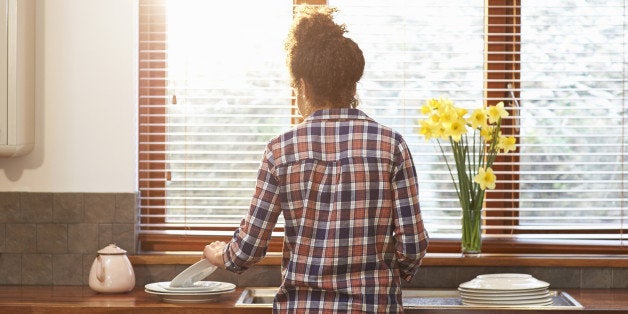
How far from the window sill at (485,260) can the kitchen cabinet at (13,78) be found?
21.4 inches

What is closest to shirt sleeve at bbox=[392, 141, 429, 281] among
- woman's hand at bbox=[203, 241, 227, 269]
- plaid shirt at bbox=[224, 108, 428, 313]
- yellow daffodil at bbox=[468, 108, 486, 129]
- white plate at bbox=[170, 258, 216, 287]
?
plaid shirt at bbox=[224, 108, 428, 313]

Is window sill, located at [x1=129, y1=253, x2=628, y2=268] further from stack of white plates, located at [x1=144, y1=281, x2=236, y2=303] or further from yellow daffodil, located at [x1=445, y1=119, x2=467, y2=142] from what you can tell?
yellow daffodil, located at [x1=445, y1=119, x2=467, y2=142]

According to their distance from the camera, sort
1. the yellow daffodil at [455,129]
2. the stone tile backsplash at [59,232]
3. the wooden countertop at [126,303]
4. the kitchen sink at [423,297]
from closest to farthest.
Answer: the wooden countertop at [126,303] → the kitchen sink at [423,297] → the yellow daffodil at [455,129] → the stone tile backsplash at [59,232]

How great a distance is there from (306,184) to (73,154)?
1.36 meters

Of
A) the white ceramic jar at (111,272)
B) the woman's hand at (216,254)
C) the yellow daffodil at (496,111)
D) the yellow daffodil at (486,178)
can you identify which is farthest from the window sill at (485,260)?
the woman's hand at (216,254)

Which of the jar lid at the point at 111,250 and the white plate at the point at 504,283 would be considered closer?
the white plate at the point at 504,283

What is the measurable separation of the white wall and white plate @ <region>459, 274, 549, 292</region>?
1.18 m

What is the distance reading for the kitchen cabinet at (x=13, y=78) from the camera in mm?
3195

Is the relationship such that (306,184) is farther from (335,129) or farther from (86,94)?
(86,94)

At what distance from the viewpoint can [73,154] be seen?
340cm

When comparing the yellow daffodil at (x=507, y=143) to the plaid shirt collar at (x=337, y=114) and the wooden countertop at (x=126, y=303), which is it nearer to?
the wooden countertop at (x=126, y=303)

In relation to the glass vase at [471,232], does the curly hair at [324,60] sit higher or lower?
higher

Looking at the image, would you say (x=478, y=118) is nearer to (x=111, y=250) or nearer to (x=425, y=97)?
(x=425, y=97)

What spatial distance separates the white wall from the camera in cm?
339
